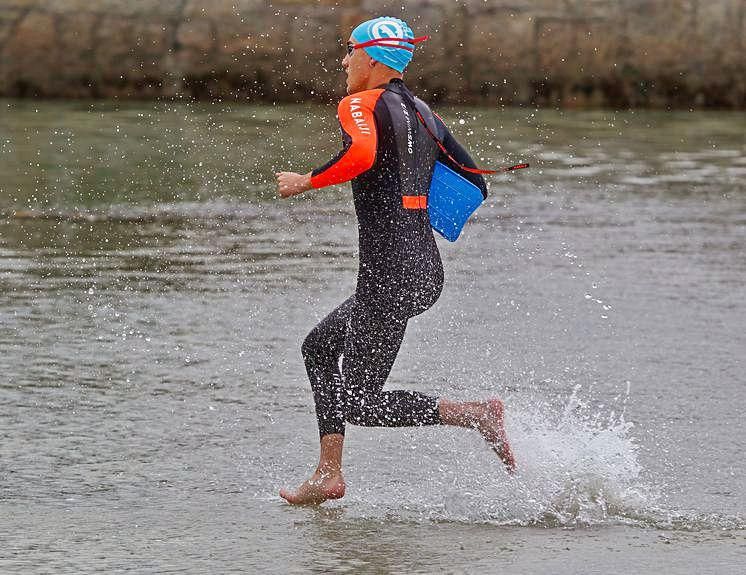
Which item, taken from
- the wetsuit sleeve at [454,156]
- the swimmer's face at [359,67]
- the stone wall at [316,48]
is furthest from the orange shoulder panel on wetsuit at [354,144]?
the stone wall at [316,48]

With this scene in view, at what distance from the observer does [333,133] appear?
15.7 m

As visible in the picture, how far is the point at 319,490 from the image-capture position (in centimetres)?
550

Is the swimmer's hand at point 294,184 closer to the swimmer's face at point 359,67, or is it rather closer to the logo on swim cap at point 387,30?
the swimmer's face at point 359,67

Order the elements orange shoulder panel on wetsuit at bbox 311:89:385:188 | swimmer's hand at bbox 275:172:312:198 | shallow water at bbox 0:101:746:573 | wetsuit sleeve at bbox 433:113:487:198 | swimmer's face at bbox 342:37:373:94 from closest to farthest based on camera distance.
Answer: shallow water at bbox 0:101:746:573, orange shoulder panel on wetsuit at bbox 311:89:385:188, swimmer's hand at bbox 275:172:312:198, swimmer's face at bbox 342:37:373:94, wetsuit sleeve at bbox 433:113:487:198

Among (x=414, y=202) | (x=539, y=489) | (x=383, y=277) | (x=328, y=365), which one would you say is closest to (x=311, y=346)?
(x=328, y=365)

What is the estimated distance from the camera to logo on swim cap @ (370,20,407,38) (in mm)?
5578

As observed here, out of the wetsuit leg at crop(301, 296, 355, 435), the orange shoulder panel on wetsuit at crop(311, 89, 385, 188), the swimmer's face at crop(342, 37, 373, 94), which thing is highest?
the swimmer's face at crop(342, 37, 373, 94)

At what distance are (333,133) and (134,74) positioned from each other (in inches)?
124

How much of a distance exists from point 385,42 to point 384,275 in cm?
77

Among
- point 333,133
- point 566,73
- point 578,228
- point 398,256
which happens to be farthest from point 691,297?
point 566,73

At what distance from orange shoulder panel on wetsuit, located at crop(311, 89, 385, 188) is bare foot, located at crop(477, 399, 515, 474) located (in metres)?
0.91

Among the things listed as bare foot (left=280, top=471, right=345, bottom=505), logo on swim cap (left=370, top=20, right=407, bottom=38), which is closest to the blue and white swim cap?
logo on swim cap (left=370, top=20, right=407, bottom=38)

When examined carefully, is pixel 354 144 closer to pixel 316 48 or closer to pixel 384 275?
pixel 384 275

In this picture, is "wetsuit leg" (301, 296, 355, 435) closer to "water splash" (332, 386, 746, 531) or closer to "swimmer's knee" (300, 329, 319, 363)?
"swimmer's knee" (300, 329, 319, 363)
